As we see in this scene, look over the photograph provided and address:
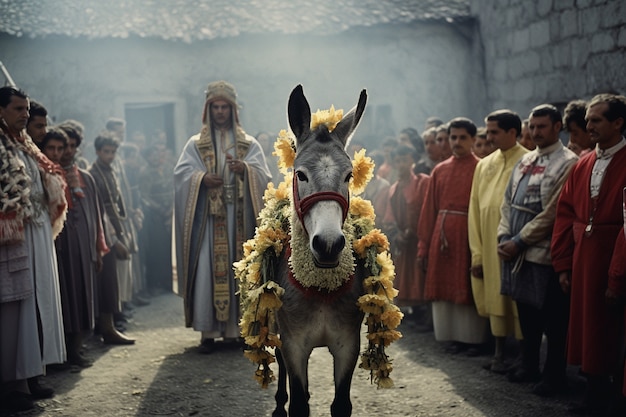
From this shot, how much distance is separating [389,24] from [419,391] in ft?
41.3

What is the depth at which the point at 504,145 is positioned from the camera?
23.8 feet

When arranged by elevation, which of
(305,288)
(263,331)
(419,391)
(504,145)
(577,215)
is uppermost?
(504,145)

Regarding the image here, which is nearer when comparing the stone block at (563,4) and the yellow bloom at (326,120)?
the yellow bloom at (326,120)

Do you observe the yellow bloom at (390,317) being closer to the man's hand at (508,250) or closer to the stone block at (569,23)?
the man's hand at (508,250)

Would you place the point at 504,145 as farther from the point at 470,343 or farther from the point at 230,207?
the point at 230,207

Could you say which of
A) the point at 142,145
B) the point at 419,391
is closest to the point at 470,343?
the point at 419,391

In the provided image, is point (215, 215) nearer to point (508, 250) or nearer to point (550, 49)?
point (508, 250)

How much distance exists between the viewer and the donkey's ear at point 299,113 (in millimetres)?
4652

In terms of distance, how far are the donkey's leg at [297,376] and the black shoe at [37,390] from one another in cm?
283

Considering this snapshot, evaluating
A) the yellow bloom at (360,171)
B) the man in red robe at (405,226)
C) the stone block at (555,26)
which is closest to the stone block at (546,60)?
the stone block at (555,26)

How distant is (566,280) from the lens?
19.4 feet

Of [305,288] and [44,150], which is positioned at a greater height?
[44,150]

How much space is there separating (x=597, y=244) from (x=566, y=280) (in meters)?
0.48

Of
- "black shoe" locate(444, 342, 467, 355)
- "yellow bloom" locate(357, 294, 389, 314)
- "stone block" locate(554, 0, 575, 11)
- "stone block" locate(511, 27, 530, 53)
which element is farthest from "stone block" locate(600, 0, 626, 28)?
"yellow bloom" locate(357, 294, 389, 314)
